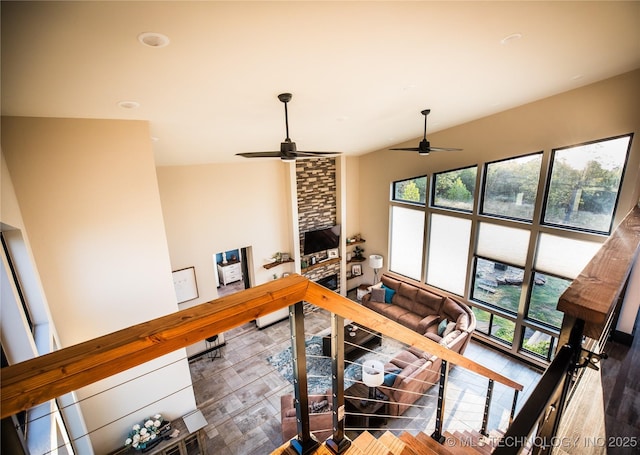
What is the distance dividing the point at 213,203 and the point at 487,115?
18.8 feet

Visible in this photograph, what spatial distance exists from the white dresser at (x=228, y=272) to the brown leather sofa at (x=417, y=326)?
13.2ft

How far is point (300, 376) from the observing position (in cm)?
128

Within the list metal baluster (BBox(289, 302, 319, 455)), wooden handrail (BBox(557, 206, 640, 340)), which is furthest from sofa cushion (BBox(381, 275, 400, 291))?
metal baluster (BBox(289, 302, 319, 455))

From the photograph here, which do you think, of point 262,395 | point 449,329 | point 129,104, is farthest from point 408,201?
point 129,104

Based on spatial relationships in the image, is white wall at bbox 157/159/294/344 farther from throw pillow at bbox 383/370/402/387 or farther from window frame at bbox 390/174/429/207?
throw pillow at bbox 383/370/402/387

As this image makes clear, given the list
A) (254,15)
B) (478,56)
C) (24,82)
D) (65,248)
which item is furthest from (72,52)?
(478,56)

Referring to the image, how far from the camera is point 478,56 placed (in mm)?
3211

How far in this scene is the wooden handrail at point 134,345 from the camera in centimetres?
68

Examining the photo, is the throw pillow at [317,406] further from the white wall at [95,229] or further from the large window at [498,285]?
the large window at [498,285]

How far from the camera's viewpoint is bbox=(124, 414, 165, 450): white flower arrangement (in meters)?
3.96

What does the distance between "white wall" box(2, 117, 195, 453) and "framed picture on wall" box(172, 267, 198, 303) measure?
7.89ft

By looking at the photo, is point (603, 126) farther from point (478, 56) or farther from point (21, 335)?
point (21, 335)

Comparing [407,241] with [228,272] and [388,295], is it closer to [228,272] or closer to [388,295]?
[388,295]

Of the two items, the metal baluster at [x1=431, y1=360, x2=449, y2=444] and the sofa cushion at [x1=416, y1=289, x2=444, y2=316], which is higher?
the metal baluster at [x1=431, y1=360, x2=449, y2=444]
